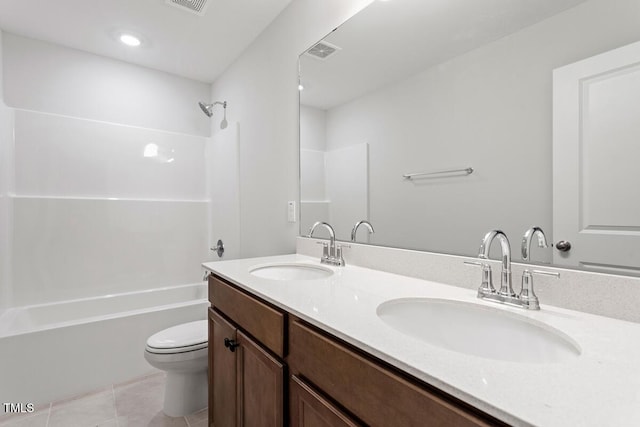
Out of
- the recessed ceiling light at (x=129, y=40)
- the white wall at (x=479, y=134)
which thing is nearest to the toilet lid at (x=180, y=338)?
the white wall at (x=479, y=134)

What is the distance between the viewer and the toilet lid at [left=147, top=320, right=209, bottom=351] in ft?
5.40

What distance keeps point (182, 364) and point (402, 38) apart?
1.93m

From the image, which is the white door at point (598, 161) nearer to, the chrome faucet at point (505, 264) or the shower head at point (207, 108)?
the chrome faucet at point (505, 264)

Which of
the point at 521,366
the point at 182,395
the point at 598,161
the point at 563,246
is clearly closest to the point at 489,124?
the point at 598,161

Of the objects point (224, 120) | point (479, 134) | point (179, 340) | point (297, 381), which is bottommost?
point (179, 340)

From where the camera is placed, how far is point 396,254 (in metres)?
1.26

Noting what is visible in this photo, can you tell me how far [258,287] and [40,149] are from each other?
2447 mm

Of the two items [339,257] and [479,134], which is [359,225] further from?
[479,134]

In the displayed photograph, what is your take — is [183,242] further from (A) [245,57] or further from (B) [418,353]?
(B) [418,353]

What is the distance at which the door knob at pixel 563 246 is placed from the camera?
84 cm

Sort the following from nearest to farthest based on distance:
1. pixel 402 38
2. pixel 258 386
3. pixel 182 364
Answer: pixel 258 386 → pixel 402 38 → pixel 182 364

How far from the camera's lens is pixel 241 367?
113 centimetres

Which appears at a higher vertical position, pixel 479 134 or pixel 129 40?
pixel 129 40

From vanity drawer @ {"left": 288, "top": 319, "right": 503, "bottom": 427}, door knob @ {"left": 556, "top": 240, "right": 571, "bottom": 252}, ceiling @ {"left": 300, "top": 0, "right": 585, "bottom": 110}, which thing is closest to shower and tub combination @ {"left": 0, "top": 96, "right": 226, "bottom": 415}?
vanity drawer @ {"left": 288, "top": 319, "right": 503, "bottom": 427}
